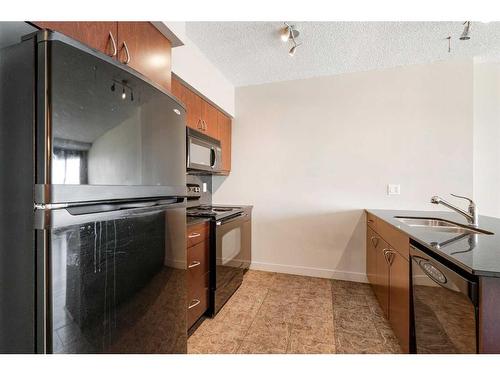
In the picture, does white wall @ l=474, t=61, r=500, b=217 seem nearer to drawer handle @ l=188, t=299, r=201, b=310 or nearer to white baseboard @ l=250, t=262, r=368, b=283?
white baseboard @ l=250, t=262, r=368, b=283

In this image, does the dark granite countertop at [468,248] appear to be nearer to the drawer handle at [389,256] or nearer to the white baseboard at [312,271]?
the drawer handle at [389,256]

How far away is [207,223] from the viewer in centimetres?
192

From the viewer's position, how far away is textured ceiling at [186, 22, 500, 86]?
190 cm

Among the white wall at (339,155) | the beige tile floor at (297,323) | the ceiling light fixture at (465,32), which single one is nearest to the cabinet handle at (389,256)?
the beige tile floor at (297,323)

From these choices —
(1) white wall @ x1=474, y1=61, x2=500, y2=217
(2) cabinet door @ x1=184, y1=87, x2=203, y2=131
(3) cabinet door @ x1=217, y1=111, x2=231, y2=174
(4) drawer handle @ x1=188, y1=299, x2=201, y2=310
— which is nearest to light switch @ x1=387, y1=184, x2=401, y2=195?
(1) white wall @ x1=474, y1=61, x2=500, y2=217

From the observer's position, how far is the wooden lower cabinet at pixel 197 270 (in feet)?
5.46

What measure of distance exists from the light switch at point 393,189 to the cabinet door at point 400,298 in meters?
1.17

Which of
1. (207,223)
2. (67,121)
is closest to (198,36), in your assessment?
(207,223)

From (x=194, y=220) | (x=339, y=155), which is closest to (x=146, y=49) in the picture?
(x=194, y=220)

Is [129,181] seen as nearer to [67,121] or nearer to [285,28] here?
[67,121]

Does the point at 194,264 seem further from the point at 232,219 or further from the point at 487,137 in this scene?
the point at 487,137

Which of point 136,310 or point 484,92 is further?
point 484,92

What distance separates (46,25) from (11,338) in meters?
1.04

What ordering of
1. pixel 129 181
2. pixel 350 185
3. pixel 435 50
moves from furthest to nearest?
pixel 350 185, pixel 435 50, pixel 129 181
